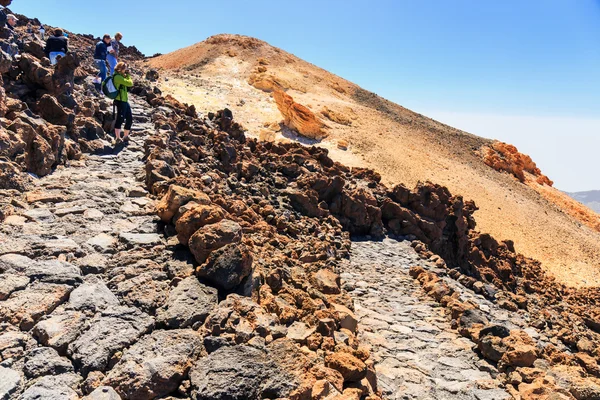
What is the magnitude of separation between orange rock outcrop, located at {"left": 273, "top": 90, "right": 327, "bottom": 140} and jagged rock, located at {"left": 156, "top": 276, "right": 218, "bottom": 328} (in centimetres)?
2151

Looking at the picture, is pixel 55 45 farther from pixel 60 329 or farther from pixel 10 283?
pixel 60 329

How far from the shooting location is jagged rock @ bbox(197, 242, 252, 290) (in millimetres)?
4453

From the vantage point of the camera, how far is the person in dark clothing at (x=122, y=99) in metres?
8.46

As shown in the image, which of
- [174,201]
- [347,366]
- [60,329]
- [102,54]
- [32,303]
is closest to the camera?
[60,329]

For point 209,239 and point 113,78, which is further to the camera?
point 113,78

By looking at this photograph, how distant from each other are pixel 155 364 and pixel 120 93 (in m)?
6.88

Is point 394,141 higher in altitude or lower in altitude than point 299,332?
higher

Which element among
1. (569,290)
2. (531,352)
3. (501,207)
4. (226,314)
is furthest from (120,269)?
(501,207)

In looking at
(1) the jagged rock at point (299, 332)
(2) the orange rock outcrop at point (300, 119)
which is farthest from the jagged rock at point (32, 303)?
(2) the orange rock outcrop at point (300, 119)

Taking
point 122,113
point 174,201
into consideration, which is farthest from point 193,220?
point 122,113

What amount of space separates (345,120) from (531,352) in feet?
79.4

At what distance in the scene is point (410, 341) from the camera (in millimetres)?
7137

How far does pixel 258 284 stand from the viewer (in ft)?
16.4

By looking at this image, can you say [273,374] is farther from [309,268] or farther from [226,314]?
[309,268]
